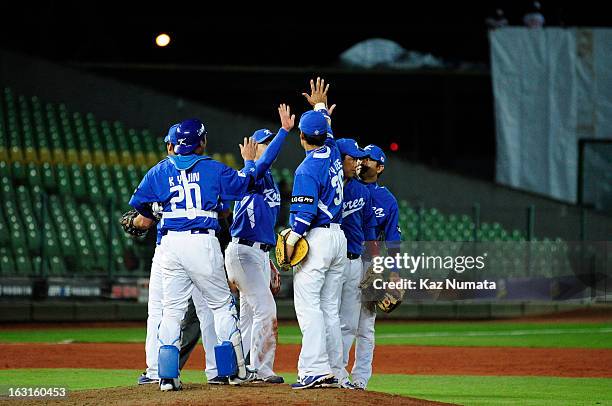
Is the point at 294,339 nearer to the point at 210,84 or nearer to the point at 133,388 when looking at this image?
the point at 133,388

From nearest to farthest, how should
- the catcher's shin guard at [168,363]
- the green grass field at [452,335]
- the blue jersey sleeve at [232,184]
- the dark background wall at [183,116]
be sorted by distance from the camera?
the catcher's shin guard at [168,363] < the blue jersey sleeve at [232,184] < the green grass field at [452,335] < the dark background wall at [183,116]

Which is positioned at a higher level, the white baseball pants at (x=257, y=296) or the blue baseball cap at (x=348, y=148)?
the blue baseball cap at (x=348, y=148)

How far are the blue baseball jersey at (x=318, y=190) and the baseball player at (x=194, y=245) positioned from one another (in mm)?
480

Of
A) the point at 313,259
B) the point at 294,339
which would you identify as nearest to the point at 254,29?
the point at 294,339

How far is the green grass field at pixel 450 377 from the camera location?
11.1 metres

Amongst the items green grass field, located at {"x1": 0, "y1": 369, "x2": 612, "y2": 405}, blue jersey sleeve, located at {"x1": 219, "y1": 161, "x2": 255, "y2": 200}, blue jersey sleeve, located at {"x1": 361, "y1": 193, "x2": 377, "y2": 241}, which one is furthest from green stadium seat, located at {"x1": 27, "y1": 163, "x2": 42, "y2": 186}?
blue jersey sleeve, located at {"x1": 219, "y1": 161, "x2": 255, "y2": 200}

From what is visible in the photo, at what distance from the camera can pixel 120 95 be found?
27781 mm

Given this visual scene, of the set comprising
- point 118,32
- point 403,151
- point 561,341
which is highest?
point 118,32

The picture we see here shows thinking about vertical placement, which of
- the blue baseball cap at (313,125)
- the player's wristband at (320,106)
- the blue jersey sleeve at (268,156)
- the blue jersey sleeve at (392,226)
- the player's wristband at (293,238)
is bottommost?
the player's wristband at (293,238)

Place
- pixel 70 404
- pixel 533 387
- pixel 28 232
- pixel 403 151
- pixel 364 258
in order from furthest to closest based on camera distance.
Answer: pixel 403 151, pixel 28 232, pixel 533 387, pixel 364 258, pixel 70 404

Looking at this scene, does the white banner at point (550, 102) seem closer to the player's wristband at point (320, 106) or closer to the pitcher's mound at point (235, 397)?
the player's wristband at point (320, 106)

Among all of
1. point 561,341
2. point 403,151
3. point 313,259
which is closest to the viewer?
point 313,259

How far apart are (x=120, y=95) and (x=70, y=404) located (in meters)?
20.1

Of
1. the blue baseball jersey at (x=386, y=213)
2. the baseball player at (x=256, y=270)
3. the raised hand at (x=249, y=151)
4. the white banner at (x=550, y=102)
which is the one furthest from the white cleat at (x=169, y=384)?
the white banner at (x=550, y=102)
